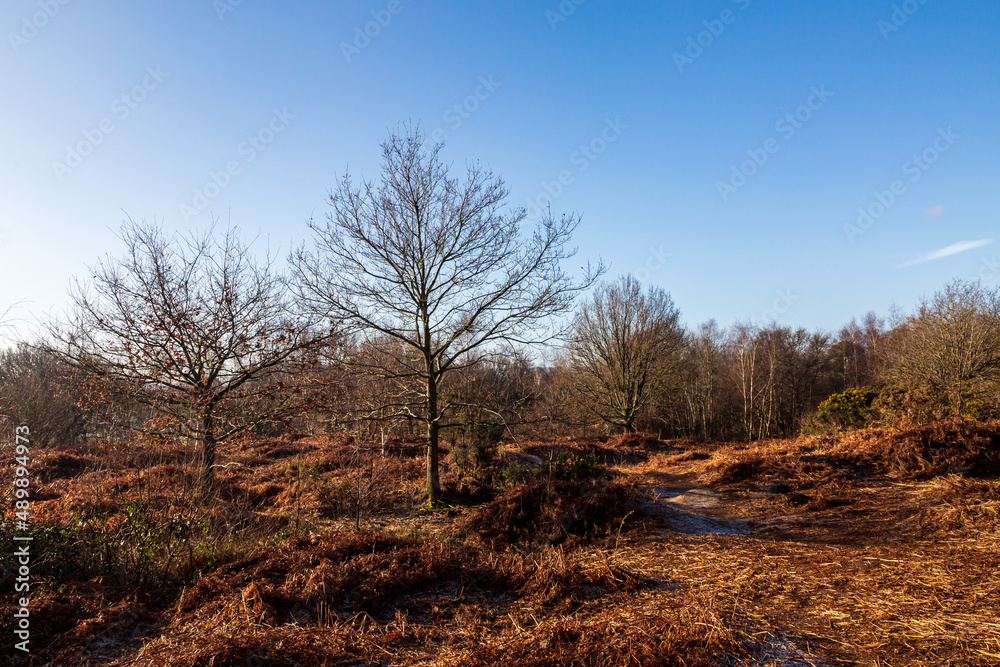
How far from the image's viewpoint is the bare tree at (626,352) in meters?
25.0

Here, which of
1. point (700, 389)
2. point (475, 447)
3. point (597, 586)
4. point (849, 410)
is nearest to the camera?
point (597, 586)

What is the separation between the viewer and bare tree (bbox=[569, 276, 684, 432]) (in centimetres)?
2495

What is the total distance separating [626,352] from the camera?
2517cm

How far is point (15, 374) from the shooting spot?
18562mm

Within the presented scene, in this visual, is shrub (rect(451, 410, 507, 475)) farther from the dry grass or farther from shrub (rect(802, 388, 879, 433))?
shrub (rect(802, 388, 879, 433))

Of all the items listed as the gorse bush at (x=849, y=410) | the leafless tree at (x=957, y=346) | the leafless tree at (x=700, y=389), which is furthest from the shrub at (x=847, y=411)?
the leafless tree at (x=700, y=389)

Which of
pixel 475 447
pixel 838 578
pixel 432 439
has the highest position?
pixel 432 439

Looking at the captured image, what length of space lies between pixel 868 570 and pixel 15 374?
25.4m

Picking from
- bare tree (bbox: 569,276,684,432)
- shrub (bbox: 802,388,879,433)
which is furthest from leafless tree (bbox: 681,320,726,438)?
shrub (bbox: 802,388,879,433)

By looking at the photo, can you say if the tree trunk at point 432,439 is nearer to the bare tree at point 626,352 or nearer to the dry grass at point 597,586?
the dry grass at point 597,586

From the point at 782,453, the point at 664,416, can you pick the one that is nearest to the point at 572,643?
the point at 782,453

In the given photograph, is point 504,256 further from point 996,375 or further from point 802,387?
point 802,387

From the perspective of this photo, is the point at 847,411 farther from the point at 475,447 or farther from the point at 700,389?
the point at 700,389

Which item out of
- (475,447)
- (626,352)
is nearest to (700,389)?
(626,352)
